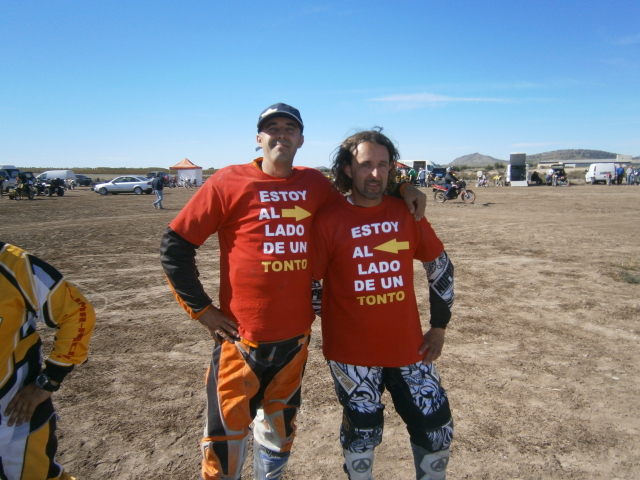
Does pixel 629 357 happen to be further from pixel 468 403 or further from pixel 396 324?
pixel 396 324

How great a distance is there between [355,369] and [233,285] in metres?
0.73

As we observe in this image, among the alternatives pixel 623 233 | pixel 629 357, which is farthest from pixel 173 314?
pixel 623 233

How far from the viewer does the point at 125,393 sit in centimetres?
353

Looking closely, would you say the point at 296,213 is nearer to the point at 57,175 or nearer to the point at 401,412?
the point at 401,412

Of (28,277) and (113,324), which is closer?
(28,277)

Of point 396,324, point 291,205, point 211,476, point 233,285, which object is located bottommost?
point 211,476

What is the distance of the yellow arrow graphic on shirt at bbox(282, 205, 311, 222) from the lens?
2.14m

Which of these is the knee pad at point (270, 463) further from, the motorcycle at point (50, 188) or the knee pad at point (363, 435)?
the motorcycle at point (50, 188)

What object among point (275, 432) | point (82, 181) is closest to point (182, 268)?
point (275, 432)

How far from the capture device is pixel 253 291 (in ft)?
6.86

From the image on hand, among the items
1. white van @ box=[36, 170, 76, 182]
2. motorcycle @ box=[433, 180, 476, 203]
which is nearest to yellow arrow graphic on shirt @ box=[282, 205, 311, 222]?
motorcycle @ box=[433, 180, 476, 203]

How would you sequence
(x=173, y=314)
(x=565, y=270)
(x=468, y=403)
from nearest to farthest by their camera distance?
(x=468, y=403), (x=173, y=314), (x=565, y=270)

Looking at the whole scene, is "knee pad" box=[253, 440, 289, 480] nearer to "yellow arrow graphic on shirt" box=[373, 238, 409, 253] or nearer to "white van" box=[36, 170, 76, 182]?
"yellow arrow graphic on shirt" box=[373, 238, 409, 253]

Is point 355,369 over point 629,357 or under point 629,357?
over
